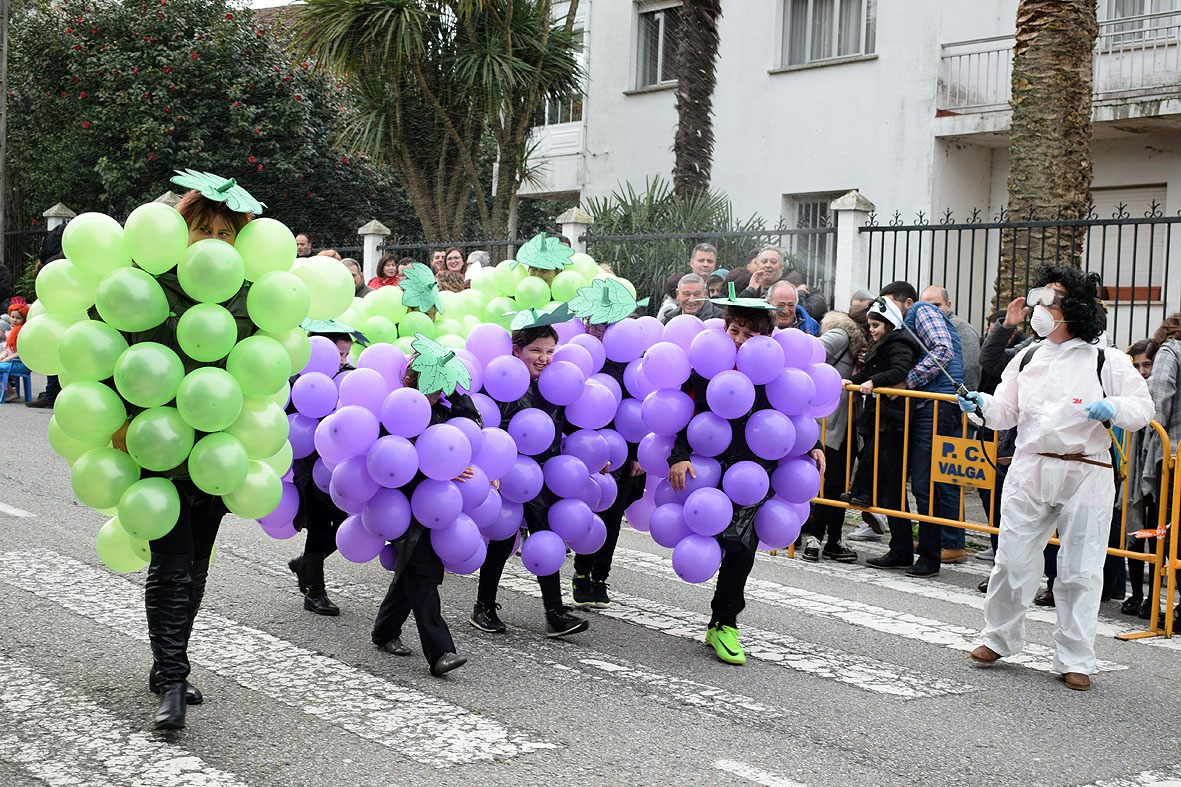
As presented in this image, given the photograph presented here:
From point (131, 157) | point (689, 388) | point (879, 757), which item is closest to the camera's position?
point (879, 757)

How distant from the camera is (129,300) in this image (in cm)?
438

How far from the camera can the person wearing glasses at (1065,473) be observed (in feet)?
19.1

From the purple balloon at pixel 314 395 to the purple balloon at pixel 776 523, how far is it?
2161 millimetres

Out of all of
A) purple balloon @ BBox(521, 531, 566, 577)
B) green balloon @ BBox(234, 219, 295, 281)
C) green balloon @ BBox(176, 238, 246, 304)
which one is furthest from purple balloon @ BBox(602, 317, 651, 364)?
green balloon @ BBox(176, 238, 246, 304)

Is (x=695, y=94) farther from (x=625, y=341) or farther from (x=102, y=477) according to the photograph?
(x=102, y=477)

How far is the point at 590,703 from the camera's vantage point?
201 inches

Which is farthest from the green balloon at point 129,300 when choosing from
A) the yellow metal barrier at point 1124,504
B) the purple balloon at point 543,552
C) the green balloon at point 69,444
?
the yellow metal barrier at point 1124,504

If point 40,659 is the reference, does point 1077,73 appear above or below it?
above

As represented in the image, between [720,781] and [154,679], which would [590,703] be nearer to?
[720,781]

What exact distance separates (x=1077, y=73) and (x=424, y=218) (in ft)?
36.5

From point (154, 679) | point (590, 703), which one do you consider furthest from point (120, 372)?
point (590, 703)

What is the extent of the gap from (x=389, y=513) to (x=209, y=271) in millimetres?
1430

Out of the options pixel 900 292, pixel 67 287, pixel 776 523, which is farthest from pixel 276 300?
pixel 900 292

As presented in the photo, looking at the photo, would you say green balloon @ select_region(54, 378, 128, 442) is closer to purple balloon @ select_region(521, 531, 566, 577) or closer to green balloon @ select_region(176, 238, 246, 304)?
green balloon @ select_region(176, 238, 246, 304)
